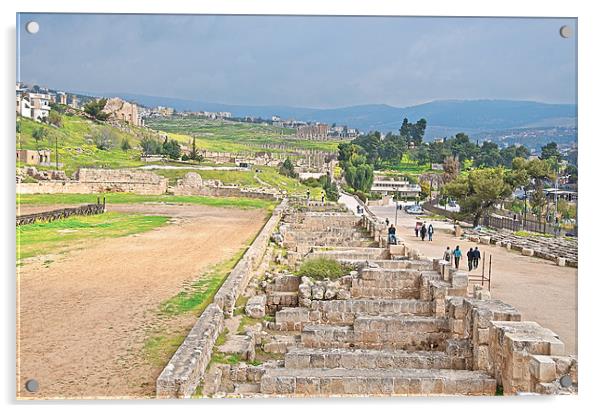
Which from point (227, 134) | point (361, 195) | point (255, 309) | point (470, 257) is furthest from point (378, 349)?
point (361, 195)

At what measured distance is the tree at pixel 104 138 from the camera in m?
14.2

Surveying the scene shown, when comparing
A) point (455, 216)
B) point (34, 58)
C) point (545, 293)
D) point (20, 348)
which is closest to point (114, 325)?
point (20, 348)

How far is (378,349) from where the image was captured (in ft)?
34.9

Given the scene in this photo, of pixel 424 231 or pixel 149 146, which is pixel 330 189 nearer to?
pixel 424 231

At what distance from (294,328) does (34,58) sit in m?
5.81

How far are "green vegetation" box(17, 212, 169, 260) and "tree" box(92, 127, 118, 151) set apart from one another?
148cm

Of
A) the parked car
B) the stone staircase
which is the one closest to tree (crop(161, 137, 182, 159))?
the stone staircase

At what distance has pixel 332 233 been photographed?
2441 cm

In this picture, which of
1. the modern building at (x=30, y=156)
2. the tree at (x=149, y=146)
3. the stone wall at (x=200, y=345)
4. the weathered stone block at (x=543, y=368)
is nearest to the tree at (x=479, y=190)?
the stone wall at (x=200, y=345)

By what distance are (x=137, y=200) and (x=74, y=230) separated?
6.03 feet

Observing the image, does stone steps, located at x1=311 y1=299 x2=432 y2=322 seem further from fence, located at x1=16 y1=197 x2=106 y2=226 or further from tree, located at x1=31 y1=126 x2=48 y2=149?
tree, located at x1=31 y1=126 x2=48 y2=149

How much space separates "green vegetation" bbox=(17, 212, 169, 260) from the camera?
32.8 feet

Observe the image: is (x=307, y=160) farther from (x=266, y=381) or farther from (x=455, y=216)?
(x=266, y=381)

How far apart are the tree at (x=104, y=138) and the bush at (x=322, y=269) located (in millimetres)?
4848
